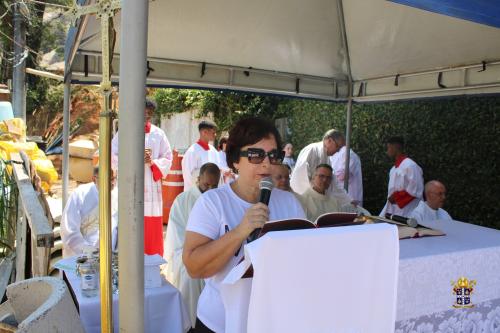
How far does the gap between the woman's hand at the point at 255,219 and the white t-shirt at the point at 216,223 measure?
0.22m

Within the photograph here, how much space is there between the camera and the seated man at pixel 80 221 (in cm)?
395

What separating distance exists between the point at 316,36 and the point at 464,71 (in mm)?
1597

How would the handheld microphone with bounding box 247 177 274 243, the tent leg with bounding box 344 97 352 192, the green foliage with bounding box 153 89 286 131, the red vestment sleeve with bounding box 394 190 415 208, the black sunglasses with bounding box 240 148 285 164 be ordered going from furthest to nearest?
the green foliage with bounding box 153 89 286 131
the tent leg with bounding box 344 97 352 192
the red vestment sleeve with bounding box 394 190 415 208
the black sunglasses with bounding box 240 148 285 164
the handheld microphone with bounding box 247 177 274 243

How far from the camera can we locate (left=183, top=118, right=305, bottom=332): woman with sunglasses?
1.77 meters

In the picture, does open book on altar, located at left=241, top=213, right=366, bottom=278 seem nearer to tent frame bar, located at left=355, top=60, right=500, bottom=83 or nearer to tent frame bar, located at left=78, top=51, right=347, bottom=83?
tent frame bar, located at left=355, top=60, right=500, bottom=83

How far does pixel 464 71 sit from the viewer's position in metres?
4.41

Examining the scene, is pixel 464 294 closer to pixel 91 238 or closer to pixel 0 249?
pixel 91 238

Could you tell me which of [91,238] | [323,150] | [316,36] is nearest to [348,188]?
[323,150]

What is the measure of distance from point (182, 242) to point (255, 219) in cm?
239

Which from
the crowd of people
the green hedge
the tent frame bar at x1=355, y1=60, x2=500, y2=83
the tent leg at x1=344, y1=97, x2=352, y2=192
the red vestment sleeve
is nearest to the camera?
the crowd of people

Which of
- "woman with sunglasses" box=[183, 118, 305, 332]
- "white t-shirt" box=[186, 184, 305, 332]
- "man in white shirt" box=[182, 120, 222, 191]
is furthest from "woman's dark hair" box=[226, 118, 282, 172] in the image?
"man in white shirt" box=[182, 120, 222, 191]

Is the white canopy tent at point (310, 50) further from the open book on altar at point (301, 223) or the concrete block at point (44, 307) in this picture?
the open book on altar at point (301, 223)

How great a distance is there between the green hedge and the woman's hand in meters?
5.47

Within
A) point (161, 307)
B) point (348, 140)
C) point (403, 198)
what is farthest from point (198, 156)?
point (161, 307)
